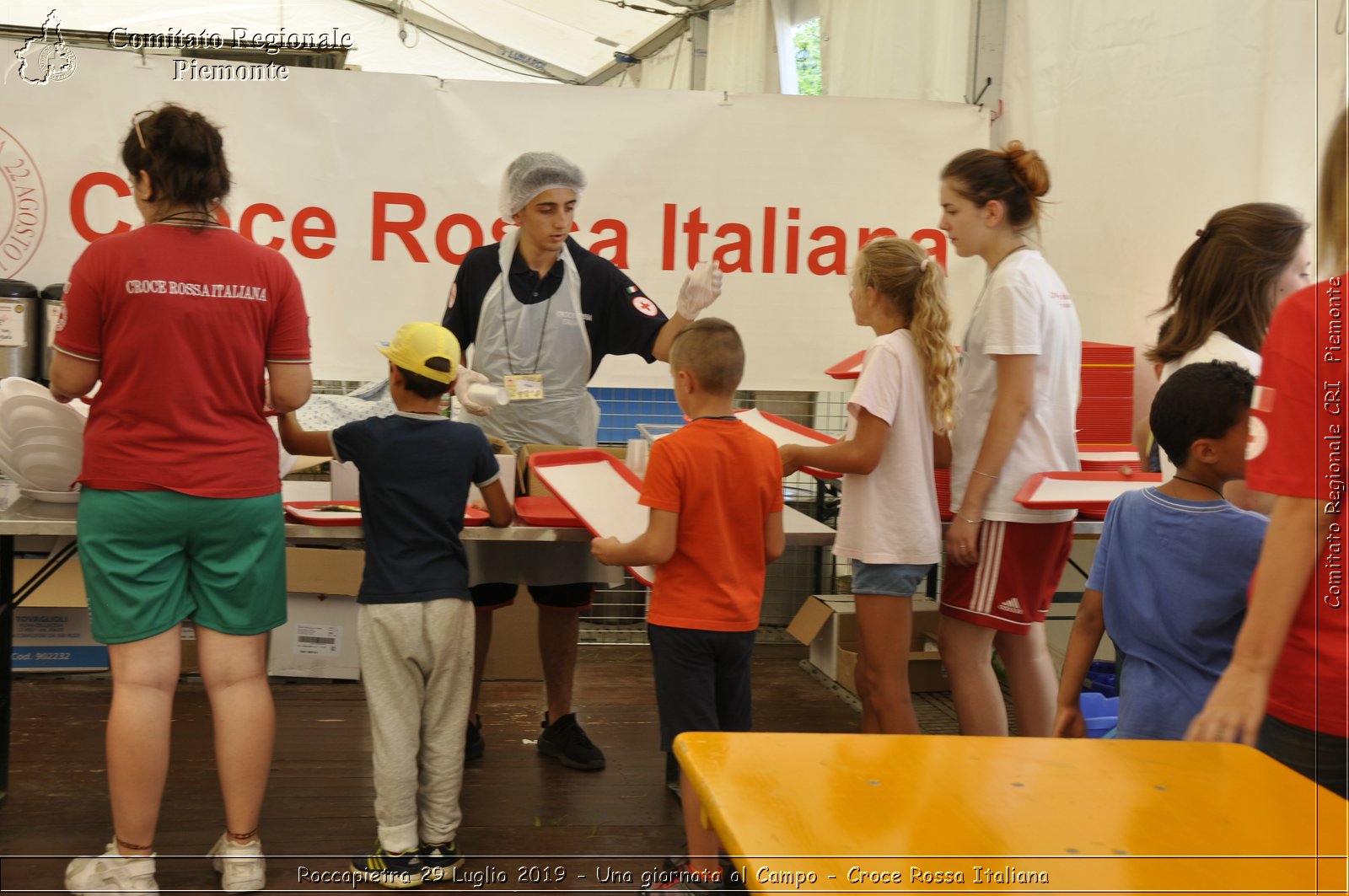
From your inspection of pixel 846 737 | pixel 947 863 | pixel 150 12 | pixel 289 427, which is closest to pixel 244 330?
pixel 289 427

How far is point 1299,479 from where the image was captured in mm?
1213

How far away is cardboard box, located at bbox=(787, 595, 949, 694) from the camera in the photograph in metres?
4.05

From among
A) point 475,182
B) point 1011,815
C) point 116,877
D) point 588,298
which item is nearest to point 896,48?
point 475,182

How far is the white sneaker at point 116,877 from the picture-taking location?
2312 mm

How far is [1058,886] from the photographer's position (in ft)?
3.14

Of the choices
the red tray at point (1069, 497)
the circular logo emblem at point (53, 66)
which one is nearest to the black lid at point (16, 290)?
the circular logo emblem at point (53, 66)

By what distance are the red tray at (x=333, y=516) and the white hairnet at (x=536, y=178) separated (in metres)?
0.94

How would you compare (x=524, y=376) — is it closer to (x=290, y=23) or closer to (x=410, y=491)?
(x=410, y=491)

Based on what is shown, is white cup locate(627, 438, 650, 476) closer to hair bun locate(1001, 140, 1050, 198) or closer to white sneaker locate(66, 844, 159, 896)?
hair bun locate(1001, 140, 1050, 198)

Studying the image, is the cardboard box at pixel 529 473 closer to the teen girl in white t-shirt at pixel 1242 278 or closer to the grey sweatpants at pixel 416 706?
the grey sweatpants at pixel 416 706

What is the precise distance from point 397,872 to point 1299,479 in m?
2.02

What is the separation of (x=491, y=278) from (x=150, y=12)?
4271 millimetres

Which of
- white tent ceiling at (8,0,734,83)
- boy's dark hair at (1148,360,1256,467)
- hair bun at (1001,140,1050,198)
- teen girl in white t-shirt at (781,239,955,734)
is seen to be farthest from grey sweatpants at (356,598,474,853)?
white tent ceiling at (8,0,734,83)

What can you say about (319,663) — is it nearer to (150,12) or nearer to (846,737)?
(846,737)
